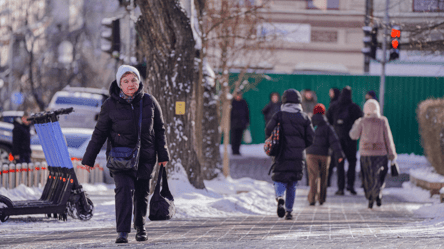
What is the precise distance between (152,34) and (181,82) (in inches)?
34.6

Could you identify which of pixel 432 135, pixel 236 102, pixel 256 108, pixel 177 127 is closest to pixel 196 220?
pixel 177 127

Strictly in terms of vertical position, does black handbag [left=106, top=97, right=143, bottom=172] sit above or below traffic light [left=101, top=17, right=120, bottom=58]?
below

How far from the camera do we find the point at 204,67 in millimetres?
13438

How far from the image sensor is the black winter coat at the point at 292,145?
9133 mm

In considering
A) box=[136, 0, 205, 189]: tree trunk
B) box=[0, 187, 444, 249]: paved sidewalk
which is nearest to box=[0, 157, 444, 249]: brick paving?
box=[0, 187, 444, 249]: paved sidewalk

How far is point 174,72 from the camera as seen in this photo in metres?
10.7

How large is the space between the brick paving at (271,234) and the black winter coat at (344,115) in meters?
3.63

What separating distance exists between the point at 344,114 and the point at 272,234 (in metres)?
6.72

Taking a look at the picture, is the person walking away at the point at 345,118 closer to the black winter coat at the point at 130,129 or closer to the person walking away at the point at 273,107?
the person walking away at the point at 273,107

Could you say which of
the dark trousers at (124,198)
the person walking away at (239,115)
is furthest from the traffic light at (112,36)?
the dark trousers at (124,198)

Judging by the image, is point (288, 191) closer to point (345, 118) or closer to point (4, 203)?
point (4, 203)

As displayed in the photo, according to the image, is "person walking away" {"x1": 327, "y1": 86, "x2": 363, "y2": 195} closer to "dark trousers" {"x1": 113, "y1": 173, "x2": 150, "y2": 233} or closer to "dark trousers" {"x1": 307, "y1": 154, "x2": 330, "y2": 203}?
"dark trousers" {"x1": 307, "y1": 154, "x2": 330, "y2": 203}

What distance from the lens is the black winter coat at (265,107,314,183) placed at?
30.0ft

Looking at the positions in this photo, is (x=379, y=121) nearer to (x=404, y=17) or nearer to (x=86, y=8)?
(x=404, y=17)
